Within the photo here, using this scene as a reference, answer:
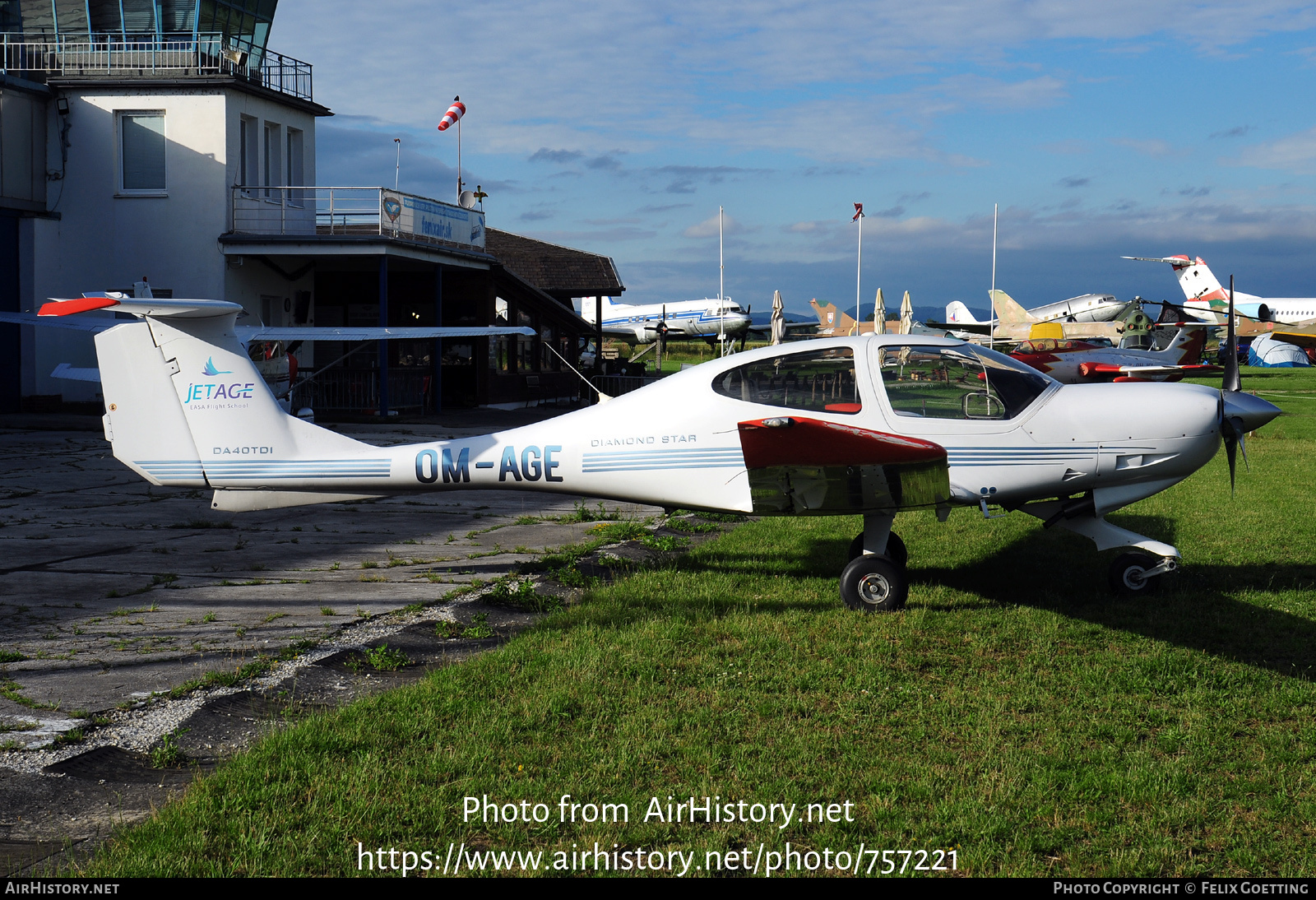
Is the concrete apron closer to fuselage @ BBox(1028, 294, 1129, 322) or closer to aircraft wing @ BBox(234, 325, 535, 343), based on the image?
aircraft wing @ BBox(234, 325, 535, 343)

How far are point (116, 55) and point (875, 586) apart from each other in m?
25.7

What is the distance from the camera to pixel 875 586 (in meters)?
7.68

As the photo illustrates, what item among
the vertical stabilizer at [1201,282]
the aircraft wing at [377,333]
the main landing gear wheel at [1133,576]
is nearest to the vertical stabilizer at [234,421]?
the aircraft wing at [377,333]

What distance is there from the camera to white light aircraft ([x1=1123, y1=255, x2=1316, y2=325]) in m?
65.6

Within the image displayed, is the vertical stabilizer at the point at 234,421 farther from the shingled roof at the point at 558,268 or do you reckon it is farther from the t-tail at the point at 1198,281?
the t-tail at the point at 1198,281

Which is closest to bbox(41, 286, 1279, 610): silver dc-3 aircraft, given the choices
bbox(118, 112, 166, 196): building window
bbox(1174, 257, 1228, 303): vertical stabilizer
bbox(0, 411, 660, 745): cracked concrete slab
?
bbox(0, 411, 660, 745): cracked concrete slab

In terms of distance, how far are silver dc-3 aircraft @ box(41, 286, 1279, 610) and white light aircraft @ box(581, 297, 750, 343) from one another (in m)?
59.2

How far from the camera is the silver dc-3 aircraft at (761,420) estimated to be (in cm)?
781

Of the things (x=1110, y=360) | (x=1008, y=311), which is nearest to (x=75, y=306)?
(x=1110, y=360)

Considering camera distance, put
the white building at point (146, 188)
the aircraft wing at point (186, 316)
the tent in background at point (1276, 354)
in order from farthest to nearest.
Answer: the tent in background at point (1276, 354)
the white building at point (146, 188)
the aircraft wing at point (186, 316)

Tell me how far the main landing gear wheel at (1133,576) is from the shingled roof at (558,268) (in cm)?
2972

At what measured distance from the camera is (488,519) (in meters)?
12.6

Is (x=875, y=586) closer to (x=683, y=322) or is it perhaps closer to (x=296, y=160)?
(x=296, y=160)

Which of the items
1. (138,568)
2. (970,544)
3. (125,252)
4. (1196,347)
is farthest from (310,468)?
(1196,347)
